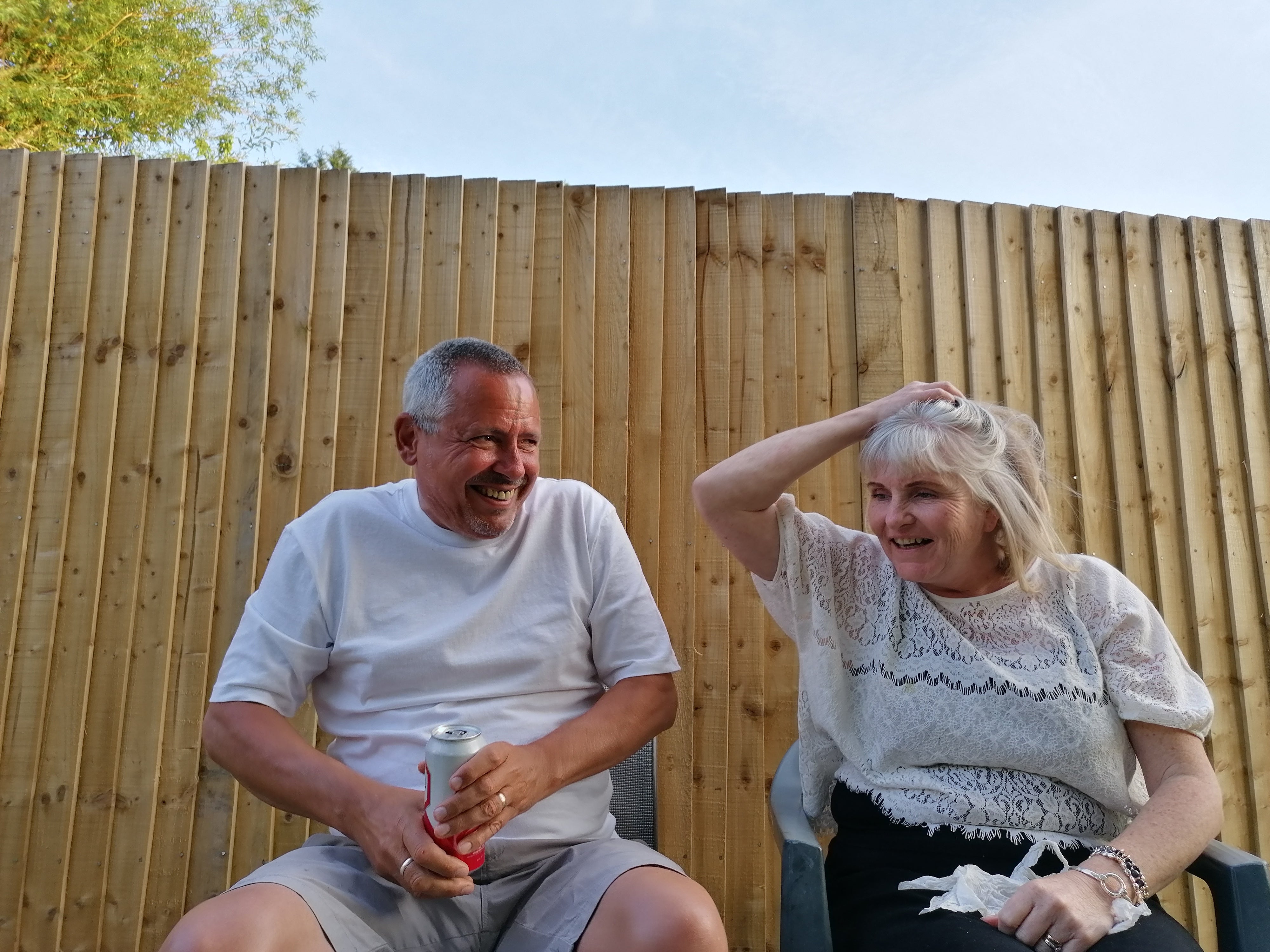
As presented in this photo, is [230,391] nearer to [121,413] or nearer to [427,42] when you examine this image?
[121,413]

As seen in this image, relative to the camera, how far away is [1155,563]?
9.68 feet

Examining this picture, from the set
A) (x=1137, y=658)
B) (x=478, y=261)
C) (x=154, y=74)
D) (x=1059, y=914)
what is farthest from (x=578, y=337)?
(x=154, y=74)

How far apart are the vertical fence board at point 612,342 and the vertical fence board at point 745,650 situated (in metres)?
0.33

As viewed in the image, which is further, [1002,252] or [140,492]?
[1002,252]

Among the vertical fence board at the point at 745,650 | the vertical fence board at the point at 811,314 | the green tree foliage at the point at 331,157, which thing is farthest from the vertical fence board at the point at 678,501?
the green tree foliage at the point at 331,157

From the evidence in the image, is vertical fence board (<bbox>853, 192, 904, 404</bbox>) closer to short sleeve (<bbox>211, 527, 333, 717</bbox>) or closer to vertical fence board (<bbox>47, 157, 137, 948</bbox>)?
short sleeve (<bbox>211, 527, 333, 717</bbox>)

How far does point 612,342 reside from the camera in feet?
9.36

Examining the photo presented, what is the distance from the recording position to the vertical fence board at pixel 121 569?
2.56m

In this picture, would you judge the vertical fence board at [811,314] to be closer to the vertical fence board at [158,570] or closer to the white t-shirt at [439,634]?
the white t-shirt at [439,634]

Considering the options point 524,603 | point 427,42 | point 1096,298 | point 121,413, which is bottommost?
point 524,603

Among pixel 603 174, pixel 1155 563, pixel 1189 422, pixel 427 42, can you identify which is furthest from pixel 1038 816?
pixel 427 42

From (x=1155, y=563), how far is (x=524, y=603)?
2.21 meters

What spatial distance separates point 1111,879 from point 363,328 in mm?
2366

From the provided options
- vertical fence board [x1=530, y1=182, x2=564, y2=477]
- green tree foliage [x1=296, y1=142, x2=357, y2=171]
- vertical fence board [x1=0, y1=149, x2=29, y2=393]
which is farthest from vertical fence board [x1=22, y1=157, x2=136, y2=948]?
green tree foliage [x1=296, y1=142, x2=357, y2=171]
